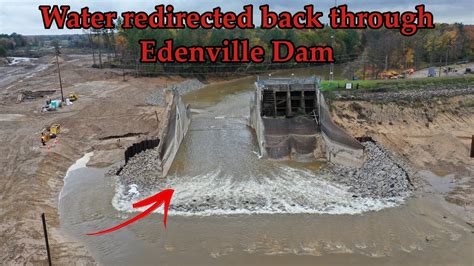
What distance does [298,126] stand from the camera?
31.3 m

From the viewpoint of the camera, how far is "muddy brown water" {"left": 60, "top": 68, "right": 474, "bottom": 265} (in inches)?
677

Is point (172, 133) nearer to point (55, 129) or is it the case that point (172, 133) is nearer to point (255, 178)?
point (255, 178)

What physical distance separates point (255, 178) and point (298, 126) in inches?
303

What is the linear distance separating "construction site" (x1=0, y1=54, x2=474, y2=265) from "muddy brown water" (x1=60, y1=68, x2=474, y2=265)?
0.08 meters

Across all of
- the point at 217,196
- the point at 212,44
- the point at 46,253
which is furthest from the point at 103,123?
the point at 212,44

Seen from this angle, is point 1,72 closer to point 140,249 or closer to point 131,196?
point 131,196

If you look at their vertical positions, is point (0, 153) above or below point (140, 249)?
above

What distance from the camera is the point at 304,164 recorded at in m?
28.0

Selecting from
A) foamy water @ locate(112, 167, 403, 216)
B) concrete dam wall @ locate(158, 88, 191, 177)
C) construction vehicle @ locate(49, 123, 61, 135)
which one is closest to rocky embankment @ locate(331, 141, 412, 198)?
foamy water @ locate(112, 167, 403, 216)

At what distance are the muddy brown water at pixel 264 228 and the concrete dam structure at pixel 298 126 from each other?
2456mm

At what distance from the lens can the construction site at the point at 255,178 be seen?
1791 centimetres

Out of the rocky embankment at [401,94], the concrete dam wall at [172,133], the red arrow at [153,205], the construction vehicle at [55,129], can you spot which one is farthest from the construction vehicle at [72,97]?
the rocky embankment at [401,94]

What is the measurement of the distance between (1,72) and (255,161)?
2742 inches

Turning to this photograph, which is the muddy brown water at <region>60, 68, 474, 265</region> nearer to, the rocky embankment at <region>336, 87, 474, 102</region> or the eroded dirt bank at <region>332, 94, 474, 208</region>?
the eroded dirt bank at <region>332, 94, 474, 208</region>
